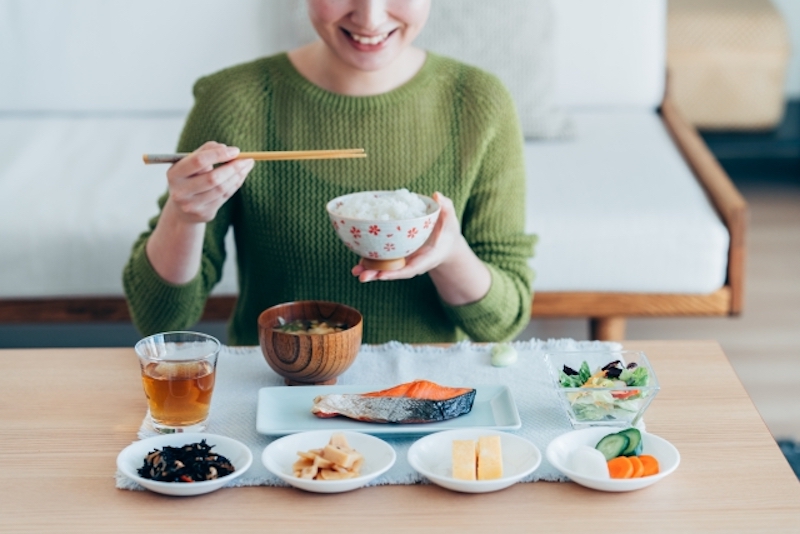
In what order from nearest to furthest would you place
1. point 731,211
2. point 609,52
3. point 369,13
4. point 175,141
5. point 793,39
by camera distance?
point 369,13
point 731,211
point 175,141
point 609,52
point 793,39

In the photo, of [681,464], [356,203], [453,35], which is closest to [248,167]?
[356,203]

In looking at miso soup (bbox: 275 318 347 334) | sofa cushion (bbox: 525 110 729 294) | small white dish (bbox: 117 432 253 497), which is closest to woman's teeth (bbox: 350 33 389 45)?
miso soup (bbox: 275 318 347 334)

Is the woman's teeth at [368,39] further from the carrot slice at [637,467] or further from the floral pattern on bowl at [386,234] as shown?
the carrot slice at [637,467]

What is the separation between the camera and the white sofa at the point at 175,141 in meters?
2.41

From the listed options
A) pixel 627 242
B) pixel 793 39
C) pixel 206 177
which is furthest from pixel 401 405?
pixel 793 39

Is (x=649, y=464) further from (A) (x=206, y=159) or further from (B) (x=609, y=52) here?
(B) (x=609, y=52)

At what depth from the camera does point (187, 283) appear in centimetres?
153

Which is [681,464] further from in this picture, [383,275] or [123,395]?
[123,395]

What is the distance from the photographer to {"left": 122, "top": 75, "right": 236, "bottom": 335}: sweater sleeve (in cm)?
153

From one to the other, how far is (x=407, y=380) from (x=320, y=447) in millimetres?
215

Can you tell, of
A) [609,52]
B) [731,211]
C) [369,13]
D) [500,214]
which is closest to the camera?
[369,13]

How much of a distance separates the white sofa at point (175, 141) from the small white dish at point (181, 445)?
Result: 1.31 meters

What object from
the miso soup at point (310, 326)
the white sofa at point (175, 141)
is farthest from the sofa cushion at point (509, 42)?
the miso soup at point (310, 326)

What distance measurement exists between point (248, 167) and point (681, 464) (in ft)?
1.96
